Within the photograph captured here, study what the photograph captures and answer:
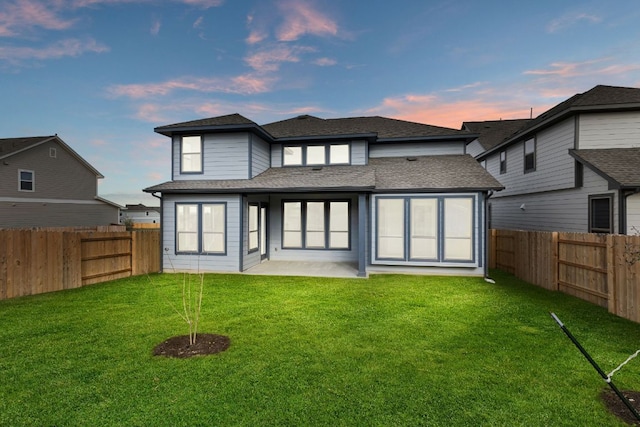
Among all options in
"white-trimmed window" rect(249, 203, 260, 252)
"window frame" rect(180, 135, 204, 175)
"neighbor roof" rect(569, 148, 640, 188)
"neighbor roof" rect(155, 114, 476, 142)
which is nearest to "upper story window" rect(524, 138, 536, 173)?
"neighbor roof" rect(569, 148, 640, 188)

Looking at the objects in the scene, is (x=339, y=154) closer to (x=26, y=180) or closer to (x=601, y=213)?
(x=601, y=213)

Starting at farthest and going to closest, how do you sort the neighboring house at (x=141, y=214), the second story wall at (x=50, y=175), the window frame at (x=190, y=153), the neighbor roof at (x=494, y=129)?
1. the neighboring house at (x=141, y=214)
2. the second story wall at (x=50, y=175)
3. the neighbor roof at (x=494, y=129)
4. the window frame at (x=190, y=153)

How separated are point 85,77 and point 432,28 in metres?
18.1

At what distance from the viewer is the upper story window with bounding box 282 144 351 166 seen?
12.4 metres

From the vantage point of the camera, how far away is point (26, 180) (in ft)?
62.4

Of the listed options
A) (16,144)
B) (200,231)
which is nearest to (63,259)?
(200,231)

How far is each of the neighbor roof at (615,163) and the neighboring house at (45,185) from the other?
94.7 feet

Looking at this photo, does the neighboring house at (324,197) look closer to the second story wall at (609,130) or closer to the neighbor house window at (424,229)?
the neighbor house window at (424,229)

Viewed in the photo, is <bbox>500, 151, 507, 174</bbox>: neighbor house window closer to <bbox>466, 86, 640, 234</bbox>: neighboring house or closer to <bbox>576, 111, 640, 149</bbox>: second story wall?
<bbox>466, 86, 640, 234</bbox>: neighboring house

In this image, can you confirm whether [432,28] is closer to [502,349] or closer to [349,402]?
[502,349]

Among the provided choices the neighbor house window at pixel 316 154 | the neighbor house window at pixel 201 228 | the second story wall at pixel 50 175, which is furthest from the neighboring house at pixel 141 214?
the neighbor house window at pixel 316 154

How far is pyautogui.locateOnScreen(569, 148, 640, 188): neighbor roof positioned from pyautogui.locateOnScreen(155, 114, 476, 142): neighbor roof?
149 inches

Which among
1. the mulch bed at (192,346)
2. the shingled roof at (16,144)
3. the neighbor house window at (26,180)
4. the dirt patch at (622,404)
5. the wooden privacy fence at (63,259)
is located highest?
the shingled roof at (16,144)

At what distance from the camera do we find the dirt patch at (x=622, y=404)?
273cm
